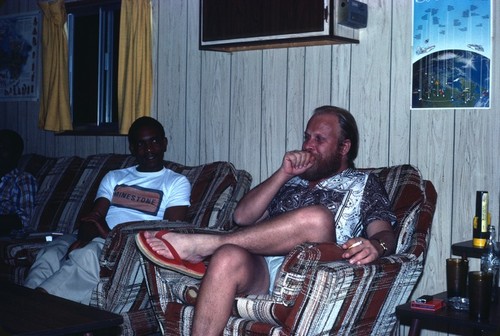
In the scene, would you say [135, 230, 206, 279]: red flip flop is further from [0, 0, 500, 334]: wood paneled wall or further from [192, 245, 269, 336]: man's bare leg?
[0, 0, 500, 334]: wood paneled wall

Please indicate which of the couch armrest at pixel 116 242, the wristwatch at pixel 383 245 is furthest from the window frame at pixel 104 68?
the wristwatch at pixel 383 245

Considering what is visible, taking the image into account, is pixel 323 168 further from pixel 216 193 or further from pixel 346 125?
pixel 216 193

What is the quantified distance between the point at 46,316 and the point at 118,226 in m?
0.94

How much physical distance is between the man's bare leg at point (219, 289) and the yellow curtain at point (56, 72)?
2.93 m

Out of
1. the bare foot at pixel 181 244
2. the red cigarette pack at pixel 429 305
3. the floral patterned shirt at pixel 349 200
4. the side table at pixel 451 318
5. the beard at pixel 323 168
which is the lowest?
the side table at pixel 451 318

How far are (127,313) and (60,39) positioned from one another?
2.69 metres

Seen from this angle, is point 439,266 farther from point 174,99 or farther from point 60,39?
point 60,39

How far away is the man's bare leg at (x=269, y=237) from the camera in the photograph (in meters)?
2.80

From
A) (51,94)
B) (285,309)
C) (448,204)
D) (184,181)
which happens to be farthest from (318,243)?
(51,94)

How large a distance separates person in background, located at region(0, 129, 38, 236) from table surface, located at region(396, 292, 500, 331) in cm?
270

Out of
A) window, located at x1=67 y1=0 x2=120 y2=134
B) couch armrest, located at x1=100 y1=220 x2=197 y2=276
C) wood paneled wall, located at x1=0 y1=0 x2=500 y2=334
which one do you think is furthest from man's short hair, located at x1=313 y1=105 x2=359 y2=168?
window, located at x1=67 y1=0 x2=120 y2=134

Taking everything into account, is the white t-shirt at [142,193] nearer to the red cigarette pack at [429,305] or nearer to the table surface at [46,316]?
the table surface at [46,316]

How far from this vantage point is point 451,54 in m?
3.44

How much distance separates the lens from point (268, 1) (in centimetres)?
387
